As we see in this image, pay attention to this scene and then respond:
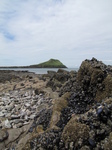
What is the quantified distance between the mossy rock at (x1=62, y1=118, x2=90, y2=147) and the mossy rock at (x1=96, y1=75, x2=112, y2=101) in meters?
2.09

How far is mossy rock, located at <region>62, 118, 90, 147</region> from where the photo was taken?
2904 mm

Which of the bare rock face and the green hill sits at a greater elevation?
the green hill

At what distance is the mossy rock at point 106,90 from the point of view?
484cm

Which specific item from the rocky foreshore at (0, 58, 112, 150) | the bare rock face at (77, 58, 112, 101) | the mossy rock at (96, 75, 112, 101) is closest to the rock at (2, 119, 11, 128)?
the rocky foreshore at (0, 58, 112, 150)

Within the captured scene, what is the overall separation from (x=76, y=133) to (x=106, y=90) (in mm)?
2498

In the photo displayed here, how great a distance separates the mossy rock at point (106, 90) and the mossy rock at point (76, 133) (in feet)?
6.87

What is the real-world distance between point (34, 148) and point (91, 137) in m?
1.45

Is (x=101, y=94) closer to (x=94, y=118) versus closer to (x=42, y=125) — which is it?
(x=94, y=118)

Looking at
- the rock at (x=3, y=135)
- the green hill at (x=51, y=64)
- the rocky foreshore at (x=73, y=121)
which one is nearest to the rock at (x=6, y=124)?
the rocky foreshore at (x=73, y=121)

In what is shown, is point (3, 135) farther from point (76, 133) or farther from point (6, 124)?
point (76, 133)

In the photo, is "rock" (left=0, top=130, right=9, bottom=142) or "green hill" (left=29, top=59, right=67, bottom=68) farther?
"green hill" (left=29, top=59, right=67, bottom=68)

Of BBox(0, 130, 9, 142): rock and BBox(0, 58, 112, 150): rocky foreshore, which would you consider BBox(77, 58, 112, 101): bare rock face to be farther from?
BBox(0, 130, 9, 142): rock

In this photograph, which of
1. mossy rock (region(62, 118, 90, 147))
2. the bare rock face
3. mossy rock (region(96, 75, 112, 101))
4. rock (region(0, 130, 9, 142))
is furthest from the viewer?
rock (region(0, 130, 9, 142))

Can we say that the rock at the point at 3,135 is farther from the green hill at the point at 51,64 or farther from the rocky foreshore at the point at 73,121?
the green hill at the point at 51,64
